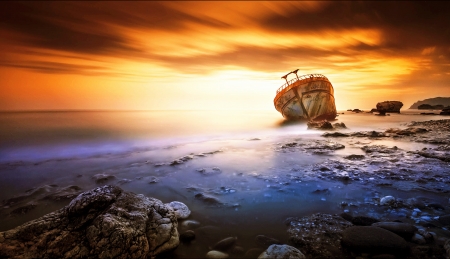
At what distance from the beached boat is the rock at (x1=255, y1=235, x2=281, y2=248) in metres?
21.8

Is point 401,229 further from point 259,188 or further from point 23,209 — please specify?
point 23,209

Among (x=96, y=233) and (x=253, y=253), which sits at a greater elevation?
(x=96, y=233)

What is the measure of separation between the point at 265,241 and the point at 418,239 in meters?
2.52

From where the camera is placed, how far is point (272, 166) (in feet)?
27.0

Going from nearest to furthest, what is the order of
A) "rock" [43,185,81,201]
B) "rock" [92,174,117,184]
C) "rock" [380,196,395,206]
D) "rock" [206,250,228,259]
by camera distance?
"rock" [206,250,228,259] → "rock" [380,196,395,206] → "rock" [43,185,81,201] → "rock" [92,174,117,184]

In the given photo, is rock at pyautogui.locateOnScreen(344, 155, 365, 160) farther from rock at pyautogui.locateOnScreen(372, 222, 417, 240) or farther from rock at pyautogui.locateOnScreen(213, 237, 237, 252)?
rock at pyautogui.locateOnScreen(213, 237, 237, 252)

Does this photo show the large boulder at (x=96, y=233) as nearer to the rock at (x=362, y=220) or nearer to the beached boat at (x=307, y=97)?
the rock at (x=362, y=220)

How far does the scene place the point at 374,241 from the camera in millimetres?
3141

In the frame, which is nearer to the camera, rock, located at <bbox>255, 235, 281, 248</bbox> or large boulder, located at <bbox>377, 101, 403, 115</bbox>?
rock, located at <bbox>255, 235, 281, 248</bbox>

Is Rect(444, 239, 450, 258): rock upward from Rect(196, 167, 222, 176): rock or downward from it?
downward

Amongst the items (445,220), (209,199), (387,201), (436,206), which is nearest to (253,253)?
(209,199)

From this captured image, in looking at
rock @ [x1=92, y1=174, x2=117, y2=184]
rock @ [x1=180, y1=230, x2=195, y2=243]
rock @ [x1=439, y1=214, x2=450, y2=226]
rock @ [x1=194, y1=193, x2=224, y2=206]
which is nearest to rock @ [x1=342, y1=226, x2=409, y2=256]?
rock @ [x1=439, y1=214, x2=450, y2=226]

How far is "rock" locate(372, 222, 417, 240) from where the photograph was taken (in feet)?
11.2

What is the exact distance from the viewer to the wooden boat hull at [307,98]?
23641 millimetres
